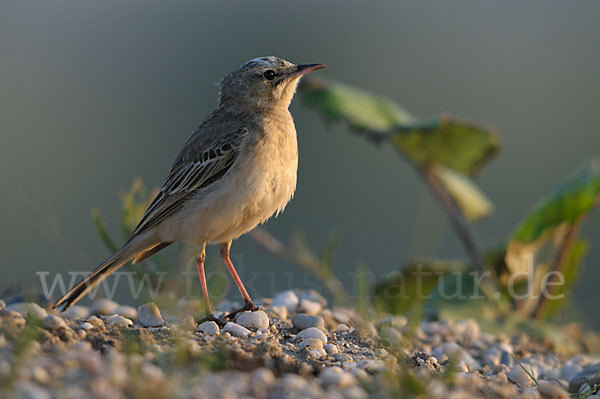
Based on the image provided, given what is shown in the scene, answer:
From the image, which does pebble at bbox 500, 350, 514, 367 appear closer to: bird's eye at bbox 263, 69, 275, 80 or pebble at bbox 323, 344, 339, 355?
pebble at bbox 323, 344, 339, 355

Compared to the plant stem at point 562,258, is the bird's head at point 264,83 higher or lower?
higher

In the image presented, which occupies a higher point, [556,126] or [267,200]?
[267,200]

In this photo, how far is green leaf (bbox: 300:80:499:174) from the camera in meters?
7.50

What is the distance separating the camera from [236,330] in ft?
15.6

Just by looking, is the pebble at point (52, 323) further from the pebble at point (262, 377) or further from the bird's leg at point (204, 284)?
the bird's leg at point (204, 284)

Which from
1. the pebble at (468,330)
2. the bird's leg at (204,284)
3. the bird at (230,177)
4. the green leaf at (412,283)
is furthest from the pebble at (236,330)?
the green leaf at (412,283)

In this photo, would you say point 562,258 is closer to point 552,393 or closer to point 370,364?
point 552,393

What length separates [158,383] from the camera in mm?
3100

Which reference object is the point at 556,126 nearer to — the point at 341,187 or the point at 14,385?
the point at 341,187

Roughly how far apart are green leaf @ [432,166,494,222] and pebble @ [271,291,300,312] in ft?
7.97

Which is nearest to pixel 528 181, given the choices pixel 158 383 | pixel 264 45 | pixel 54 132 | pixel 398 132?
pixel 264 45

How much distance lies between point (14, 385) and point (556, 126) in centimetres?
2731

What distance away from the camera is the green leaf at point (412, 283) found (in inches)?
313

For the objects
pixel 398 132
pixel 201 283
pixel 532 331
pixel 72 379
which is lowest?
pixel 532 331
